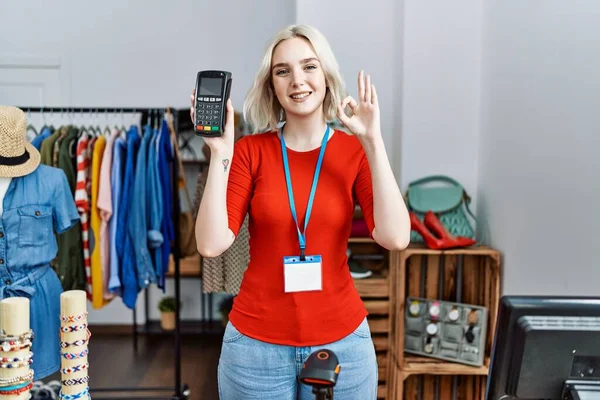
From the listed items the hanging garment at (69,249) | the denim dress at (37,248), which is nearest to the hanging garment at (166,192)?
the hanging garment at (69,249)

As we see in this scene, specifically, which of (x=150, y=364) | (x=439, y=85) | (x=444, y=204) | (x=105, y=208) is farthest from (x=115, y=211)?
(x=439, y=85)

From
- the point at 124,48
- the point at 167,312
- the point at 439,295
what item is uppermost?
the point at 124,48

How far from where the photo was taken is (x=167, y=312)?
148 inches

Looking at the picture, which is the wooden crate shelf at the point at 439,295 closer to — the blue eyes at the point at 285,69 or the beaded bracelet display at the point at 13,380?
the blue eyes at the point at 285,69

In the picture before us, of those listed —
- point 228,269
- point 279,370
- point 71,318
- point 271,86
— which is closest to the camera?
point 71,318

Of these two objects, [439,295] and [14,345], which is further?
[439,295]

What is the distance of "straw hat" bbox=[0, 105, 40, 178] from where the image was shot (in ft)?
5.77

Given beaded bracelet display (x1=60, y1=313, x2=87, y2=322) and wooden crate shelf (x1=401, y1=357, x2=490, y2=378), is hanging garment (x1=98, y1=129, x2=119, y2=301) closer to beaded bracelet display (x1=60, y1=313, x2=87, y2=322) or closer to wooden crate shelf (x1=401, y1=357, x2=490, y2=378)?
wooden crate shelf (x1=401, y1=357, x2=490, y2=378)

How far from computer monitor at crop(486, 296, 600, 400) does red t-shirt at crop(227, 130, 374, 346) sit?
1.55 ft

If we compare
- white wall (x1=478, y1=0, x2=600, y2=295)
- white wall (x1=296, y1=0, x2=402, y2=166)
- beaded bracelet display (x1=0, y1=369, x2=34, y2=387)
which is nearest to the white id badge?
beaded bracelet display (x1=0, y1=369, x2=34, y2=387)

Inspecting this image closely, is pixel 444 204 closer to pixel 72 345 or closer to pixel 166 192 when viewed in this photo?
pixel 166 192

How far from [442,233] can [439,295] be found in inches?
12.6

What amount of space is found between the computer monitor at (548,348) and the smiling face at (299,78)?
2.08 ft

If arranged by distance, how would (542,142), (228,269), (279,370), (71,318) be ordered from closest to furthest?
(71,318)
(279,370)
(542,142)
(228,269)
